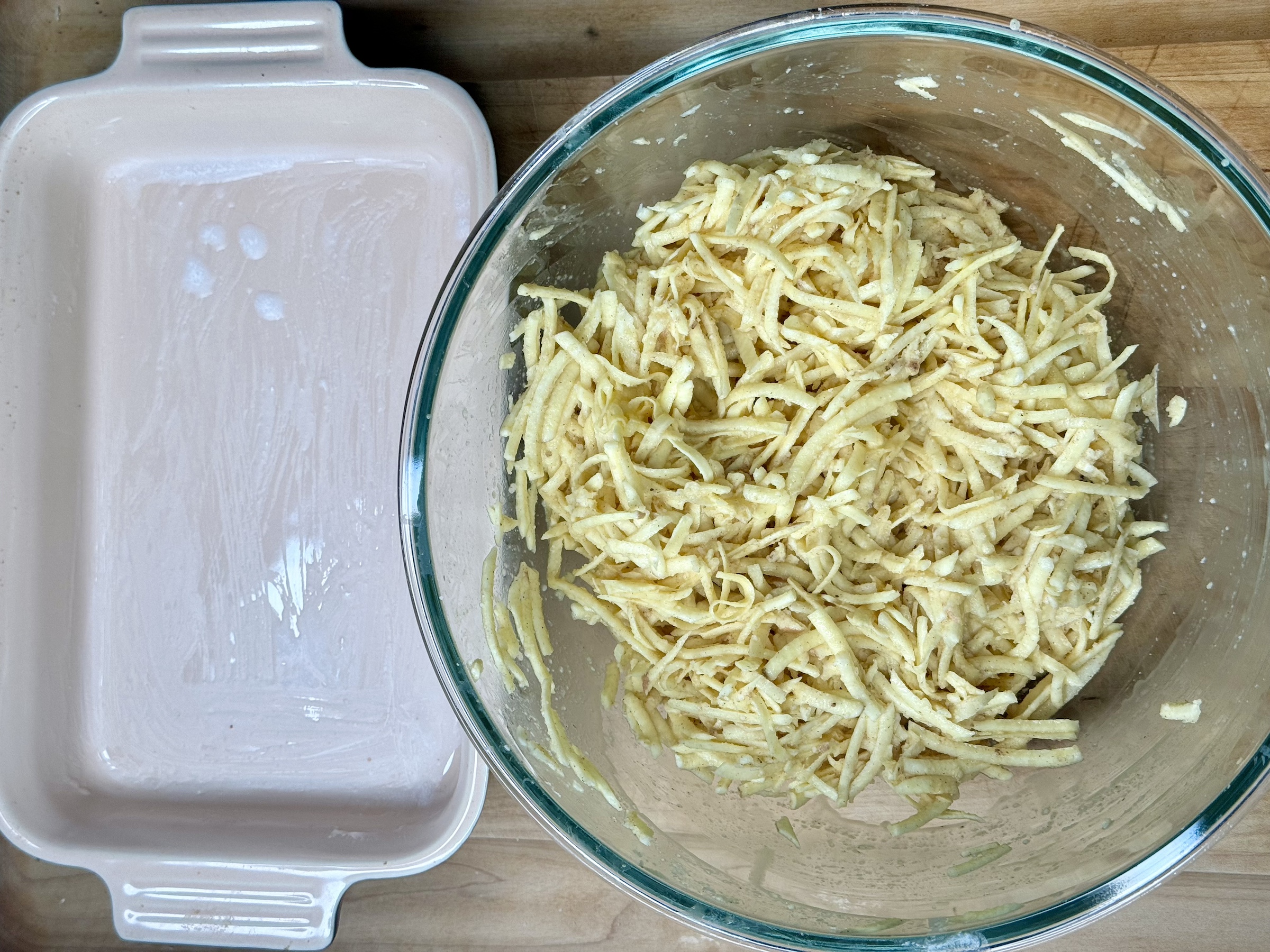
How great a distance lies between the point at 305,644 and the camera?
2.91 feet

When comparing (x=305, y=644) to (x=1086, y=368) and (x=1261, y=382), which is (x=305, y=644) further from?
(x=1261, y=382)

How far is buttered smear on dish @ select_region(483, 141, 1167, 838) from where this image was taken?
678 millimetres

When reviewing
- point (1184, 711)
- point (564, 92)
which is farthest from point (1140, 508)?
point (564, 92)

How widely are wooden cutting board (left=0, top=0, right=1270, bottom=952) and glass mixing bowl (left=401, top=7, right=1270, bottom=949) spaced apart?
6.3 inches

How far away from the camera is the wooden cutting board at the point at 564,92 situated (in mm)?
787

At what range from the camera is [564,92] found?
0.84m

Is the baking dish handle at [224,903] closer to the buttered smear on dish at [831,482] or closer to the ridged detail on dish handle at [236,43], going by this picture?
the buttered smear on dish at [831,482]

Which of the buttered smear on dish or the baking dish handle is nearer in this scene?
the buttered smear on dish

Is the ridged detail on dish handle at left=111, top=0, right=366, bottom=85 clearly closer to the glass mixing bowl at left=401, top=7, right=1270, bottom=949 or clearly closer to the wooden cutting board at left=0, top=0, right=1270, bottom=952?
the wooden cutting board at left=0, top=0, right=1270, bottom=952

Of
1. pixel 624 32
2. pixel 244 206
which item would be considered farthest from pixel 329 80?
pixel 624 32

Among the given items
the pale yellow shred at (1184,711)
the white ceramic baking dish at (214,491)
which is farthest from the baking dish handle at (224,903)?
the pale yellow shred at (1184,711)

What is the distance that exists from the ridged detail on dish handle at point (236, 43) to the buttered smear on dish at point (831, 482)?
14.1 inches

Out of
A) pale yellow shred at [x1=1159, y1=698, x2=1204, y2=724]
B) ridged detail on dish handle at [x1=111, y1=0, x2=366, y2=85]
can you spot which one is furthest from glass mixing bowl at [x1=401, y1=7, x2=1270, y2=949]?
ridged detail on dish handle at [x1=111, y1=0, x2=366, y2=85]

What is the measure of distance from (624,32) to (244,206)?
0.42m
